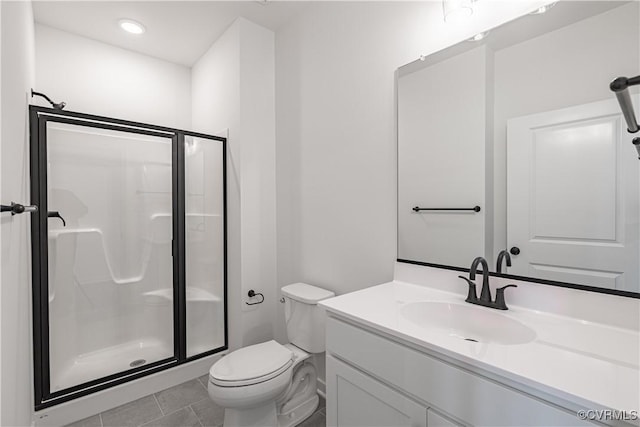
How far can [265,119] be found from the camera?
7.79ft

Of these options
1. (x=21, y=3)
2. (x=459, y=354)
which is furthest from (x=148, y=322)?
(x=459, y=354)

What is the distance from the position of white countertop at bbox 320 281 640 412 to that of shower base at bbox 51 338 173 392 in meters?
1.69

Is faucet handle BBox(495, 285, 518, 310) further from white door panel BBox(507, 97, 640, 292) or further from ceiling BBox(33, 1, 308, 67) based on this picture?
ceiling BBox(33, 1, 308, 67)

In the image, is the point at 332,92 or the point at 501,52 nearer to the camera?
the point at 501,52

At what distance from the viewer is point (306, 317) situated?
1.83 meters

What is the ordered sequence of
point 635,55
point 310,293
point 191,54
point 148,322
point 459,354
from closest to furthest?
1. point 459,354
2. point 635,55
3. point 310,293
4. point 148,322
5. point 191,54

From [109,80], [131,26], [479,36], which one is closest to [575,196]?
[479,36]

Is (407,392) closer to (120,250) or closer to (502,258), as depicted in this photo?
(502,258)

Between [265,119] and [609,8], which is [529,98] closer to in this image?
[609,8]

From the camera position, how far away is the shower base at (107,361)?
5.96 feet

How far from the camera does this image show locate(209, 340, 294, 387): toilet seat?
1.48 meters

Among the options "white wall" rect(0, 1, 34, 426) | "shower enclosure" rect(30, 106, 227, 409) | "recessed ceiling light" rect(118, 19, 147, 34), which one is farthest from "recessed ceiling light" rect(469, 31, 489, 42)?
"recessed ceiling light" rect(118, 19, 147, 34)

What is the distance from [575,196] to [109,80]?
3287 mm

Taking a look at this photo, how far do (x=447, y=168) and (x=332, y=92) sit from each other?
3.01 feet
